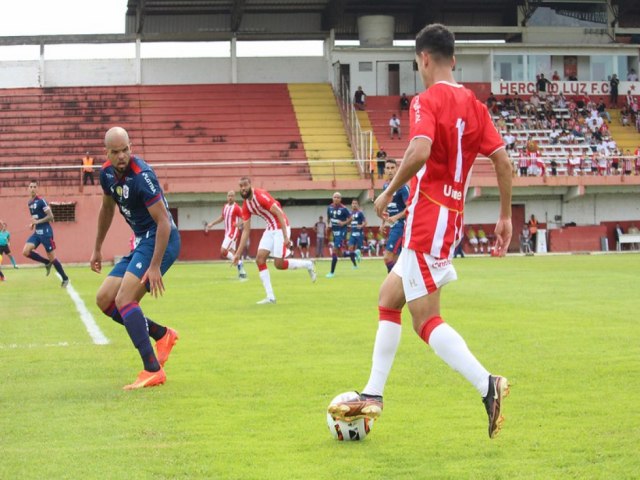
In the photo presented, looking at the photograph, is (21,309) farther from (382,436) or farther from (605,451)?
(605,451)

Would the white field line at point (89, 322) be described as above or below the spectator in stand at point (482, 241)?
above

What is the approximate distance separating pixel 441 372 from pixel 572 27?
175ft

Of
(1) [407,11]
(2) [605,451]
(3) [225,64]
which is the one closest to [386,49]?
(1) [407,11]

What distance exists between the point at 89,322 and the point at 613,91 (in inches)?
1856

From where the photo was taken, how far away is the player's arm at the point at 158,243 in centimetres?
905

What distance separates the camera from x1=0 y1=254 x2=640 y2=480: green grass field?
19.7 ft

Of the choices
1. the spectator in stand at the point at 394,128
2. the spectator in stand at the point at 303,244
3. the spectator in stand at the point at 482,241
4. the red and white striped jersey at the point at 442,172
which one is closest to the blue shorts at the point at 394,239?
the red and white striped jersey at the point at 442,172

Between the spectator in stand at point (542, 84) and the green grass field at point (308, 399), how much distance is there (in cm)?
4179

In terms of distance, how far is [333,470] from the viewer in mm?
5848

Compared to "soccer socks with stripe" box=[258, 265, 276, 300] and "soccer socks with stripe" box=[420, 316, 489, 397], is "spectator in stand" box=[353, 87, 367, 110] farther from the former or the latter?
"soccer socks with stripe" box=[420, 316, 489, 397]

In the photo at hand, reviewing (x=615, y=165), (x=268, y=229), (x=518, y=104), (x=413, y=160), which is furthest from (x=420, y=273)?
(x=518, y=104)

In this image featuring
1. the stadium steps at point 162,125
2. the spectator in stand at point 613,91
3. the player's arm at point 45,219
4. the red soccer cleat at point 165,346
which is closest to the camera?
the red soccer cleat at point 165,346

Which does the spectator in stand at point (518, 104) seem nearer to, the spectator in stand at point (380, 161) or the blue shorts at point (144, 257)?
the spectator in stand at point (380, 161)

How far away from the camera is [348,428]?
662 centimetres
